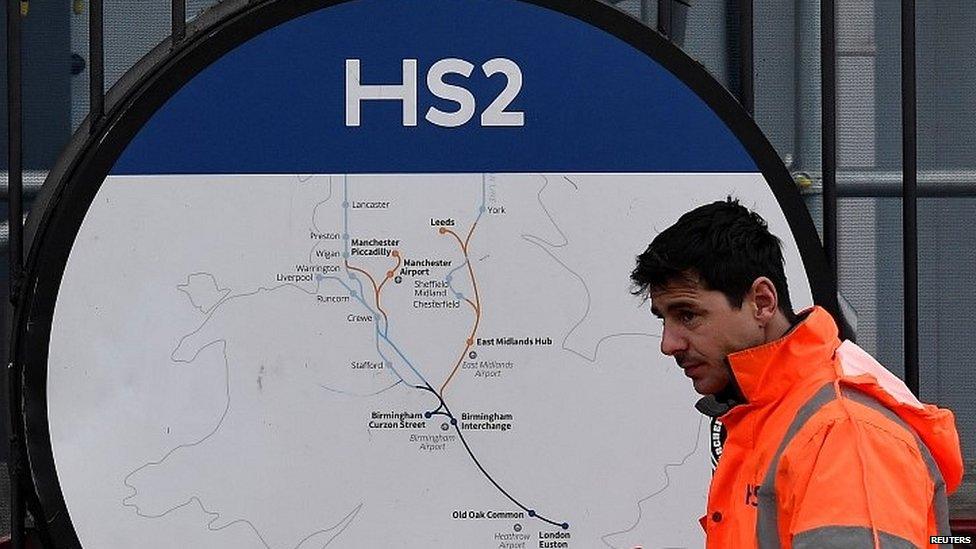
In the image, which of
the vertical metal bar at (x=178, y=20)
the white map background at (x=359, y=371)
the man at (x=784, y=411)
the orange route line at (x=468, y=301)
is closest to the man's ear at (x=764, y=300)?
the man at (x=784, y=411)

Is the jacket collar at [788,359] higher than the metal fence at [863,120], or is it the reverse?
the metal fence at [863,120]

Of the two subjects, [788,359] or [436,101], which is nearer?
[788,359]

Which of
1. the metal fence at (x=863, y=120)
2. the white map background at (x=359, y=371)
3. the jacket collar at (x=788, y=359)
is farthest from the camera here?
the metal fence at (x=863, y=120)

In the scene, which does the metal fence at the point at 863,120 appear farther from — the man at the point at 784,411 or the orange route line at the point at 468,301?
the man at the point at 784,411

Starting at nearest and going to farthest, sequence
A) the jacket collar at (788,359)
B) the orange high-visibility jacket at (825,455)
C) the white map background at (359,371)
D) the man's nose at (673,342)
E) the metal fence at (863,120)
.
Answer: the orange high-visibility jacket at (825,455) → the jacket collar at (788,359) → the man's nose at (673,342) → the white map background at (359,371) → the metal fence at (863,120)

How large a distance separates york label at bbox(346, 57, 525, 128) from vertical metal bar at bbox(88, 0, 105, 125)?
0.42 m

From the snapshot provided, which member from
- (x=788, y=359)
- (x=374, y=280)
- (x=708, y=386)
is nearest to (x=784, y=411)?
(x=788, y=359)

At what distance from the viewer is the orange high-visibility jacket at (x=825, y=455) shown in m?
1.58

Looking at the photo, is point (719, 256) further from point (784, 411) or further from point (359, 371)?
point (359, 371)

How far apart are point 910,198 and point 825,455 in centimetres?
103

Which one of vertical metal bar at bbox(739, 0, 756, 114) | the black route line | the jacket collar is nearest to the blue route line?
the black route line

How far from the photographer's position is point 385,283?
8.04 feet

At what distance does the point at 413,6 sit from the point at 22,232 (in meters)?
0.77

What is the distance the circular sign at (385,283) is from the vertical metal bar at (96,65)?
0.06m
